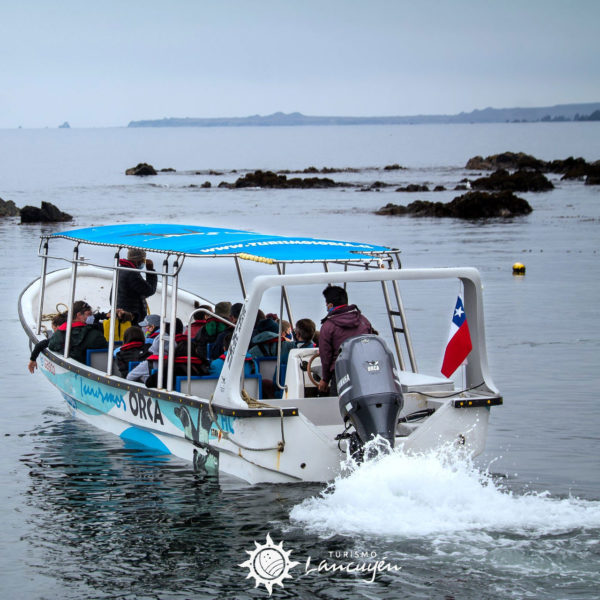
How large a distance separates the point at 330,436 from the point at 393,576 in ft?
7.48

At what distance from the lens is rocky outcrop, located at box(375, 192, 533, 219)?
45156mm

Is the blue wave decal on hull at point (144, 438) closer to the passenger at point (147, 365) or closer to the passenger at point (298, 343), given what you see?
the passenger at point (147, 365)

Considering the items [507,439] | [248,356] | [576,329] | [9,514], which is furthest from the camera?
[576,329]

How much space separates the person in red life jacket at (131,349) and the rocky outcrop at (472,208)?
33.9 m

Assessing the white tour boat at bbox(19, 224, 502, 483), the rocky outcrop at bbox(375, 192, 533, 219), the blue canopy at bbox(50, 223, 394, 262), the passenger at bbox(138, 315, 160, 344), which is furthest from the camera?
the rocky outcrop at bbox(375, 192, 533, 219)

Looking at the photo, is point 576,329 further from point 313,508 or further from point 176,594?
point 176,594

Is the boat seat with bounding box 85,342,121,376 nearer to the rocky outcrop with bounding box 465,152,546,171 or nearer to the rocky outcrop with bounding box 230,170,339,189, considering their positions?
the rocky outcrop with bounding box 230,170,339,189

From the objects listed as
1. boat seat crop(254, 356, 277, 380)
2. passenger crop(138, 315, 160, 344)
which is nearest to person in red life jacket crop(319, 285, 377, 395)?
boat seat crop(254, 356, 277, 380)

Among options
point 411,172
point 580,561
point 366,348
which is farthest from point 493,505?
point 411,172

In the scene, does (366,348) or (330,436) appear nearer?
(366,348)

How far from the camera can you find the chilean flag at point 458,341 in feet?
33.6

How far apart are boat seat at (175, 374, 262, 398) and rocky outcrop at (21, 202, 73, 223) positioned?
33.3 metres

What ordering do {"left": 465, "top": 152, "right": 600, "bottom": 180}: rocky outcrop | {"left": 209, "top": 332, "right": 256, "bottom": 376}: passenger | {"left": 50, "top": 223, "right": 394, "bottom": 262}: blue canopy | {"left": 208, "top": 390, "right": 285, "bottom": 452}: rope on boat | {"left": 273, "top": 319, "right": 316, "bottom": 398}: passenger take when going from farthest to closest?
1. {"left": 465, "top": 152, "right": 600, "bottom": 180}: rocky outcrop
2. {"left": 273, "top": 319, "right": 316, "bottom": 398}: passenger
3. {"left": 209, "top": 332, "right": 256, "bottom": 376}: passenger
4. {"left": 50, "top": 223, "right": 394, "bottom": 262}: blue canopy
5. {"left": 208, "top": 390, "right": 285, "bottom": 452}: rope on boat

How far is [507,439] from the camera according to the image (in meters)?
12.8
